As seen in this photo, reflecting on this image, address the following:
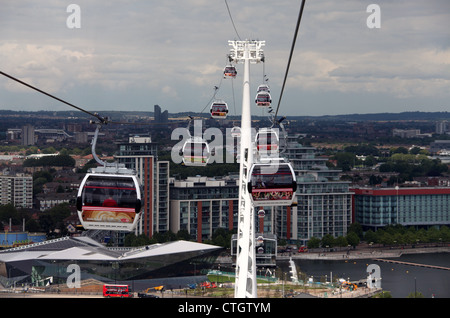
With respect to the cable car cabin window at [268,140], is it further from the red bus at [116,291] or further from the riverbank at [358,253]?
the riverbank at [358,253]

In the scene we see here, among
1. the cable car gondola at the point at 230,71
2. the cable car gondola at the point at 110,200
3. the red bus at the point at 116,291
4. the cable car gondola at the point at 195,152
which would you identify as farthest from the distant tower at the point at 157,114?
the cable car gondola at the point at 110,200

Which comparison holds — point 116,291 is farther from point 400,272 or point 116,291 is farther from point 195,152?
point 195,152

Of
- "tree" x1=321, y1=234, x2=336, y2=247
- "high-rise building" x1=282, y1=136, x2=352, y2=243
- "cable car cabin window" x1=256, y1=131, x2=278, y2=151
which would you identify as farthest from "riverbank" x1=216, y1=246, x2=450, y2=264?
"cable car cabin window" x1=256, y1=131, x2=278, y2=151

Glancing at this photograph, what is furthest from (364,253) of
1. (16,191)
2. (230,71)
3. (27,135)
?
(27,135)

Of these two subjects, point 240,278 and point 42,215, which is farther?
point 42,215
